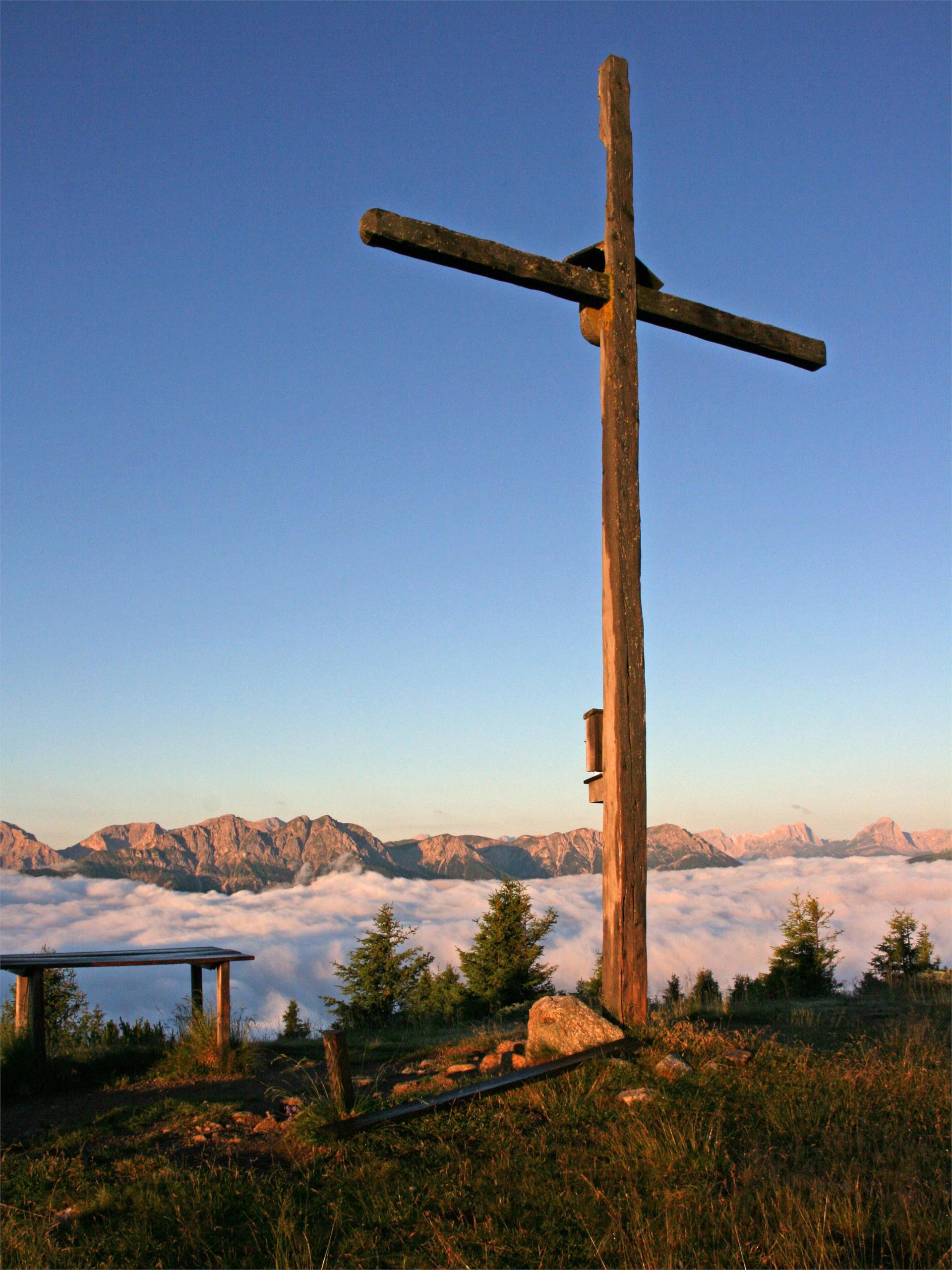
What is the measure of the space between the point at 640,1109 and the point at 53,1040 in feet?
23.4

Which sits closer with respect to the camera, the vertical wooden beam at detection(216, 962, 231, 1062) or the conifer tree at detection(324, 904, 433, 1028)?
the vertical wooden beam at detection(216, 962, 231, 1062)

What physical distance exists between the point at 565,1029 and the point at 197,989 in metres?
4.62

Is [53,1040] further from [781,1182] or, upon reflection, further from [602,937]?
[781,1182]

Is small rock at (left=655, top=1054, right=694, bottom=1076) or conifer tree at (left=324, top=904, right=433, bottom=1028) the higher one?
small rock at (left=655, top=1054, right=694, bottom=1076)

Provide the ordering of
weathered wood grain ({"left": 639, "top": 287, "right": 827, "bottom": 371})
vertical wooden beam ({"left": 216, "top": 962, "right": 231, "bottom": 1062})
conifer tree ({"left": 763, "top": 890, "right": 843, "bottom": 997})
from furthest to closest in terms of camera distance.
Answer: conifer tree ({"left": 763, "top": 890, "right": 843, "bottom": 997})
weathered wood grain ({"left": 639, "top": 287, "right": 827, "bottom": 371})
vertical wooden beam ({"left": 216, "top": 962, "right": 231, "bottom": 1062})

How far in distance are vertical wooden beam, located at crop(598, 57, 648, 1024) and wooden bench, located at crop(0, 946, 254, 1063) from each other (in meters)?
3.58

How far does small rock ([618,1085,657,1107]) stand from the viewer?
5316 mm

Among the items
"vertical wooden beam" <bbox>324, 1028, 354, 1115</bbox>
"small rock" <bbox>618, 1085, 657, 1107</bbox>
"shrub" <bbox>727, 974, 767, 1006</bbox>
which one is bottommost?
"shrub" <bbox>727, 974, 767, 1006</bbox>

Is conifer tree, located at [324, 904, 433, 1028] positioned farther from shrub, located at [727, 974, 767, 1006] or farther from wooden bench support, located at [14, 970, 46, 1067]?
wooden bench support, located at [14, 970, 46, 1067]

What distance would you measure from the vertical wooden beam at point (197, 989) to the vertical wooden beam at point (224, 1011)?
48 centimetres

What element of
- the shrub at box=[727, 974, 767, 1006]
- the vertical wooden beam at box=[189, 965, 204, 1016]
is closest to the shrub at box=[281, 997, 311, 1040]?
the vertical wooden beam at box=[189, 965, 204, 1016]

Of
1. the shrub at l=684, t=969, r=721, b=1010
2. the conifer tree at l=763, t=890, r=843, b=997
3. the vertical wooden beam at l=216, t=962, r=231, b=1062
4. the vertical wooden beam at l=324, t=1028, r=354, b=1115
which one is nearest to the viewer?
the vertical wooden beam at l=324, t=1028, r=354, b=1115

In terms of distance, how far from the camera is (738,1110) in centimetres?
527

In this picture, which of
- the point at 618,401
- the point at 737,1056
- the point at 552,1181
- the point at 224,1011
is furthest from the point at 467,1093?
the point at 618,401
